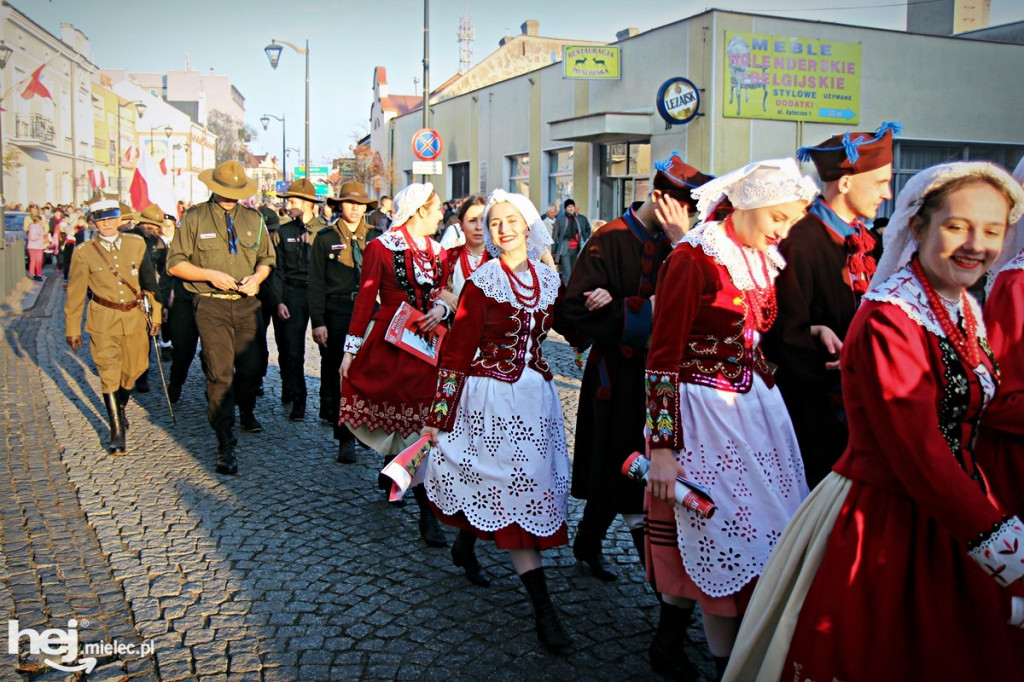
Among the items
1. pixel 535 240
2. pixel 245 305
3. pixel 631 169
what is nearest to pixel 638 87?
pixel 631 169

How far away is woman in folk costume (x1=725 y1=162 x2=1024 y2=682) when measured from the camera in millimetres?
2195

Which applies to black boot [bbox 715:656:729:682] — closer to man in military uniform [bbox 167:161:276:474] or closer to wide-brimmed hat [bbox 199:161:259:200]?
man in military uniform [bbox 167:161:276:474]

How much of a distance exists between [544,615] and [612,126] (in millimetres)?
15561

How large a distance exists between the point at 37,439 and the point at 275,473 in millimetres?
2485

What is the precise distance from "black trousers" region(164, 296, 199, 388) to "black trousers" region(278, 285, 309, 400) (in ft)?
2.75

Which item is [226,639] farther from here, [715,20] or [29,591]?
[715,20]

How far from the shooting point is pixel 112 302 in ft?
25.3

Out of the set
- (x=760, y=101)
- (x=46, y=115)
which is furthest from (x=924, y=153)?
(x=46, y=115)

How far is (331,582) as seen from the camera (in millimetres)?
4539

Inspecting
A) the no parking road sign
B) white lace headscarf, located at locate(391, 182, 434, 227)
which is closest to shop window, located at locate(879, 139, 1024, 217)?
the no parking road sign

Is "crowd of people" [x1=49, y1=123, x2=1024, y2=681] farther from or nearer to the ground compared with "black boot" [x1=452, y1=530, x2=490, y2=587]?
farther from the ground

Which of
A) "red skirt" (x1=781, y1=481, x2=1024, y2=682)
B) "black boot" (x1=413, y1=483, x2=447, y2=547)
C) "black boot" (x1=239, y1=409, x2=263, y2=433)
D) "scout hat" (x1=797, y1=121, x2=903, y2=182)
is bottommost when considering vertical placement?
"black boot" (x1=413, y1=483, x2=447, y2=547)

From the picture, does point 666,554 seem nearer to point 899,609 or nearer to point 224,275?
point 899,609

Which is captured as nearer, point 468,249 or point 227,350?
point 468,249
